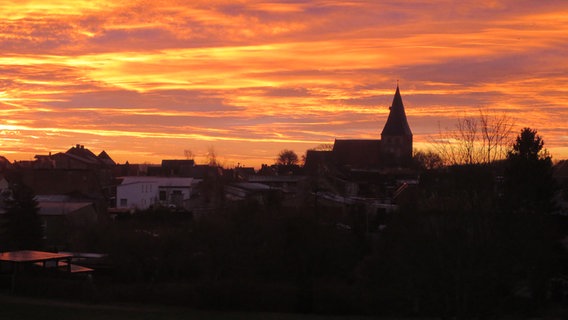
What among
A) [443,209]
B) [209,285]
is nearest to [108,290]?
[209,285]

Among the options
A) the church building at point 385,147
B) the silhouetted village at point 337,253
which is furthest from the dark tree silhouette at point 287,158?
the silhouetted village at point 337,253

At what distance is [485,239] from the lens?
20.2 metres

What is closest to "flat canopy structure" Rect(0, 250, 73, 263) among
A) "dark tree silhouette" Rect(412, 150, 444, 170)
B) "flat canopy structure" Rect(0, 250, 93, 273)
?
"flat canopy structure" Rect(0, 250, 93, 273)

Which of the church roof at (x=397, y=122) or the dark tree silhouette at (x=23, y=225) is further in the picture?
the church roof at (x=397, y=122)

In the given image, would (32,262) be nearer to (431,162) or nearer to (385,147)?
(431,162)

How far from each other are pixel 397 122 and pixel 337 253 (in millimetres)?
A: 86906

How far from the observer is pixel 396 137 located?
119m

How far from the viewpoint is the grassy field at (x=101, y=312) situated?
2345 cm

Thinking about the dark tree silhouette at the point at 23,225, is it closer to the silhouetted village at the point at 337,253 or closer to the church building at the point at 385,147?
the silhouetted village at the point at 337,253

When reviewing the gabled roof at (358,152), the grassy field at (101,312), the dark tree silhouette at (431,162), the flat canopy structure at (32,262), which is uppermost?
the gabled roof at (358,152)

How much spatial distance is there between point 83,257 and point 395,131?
87.1m

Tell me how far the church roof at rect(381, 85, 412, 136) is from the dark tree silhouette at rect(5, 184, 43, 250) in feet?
281

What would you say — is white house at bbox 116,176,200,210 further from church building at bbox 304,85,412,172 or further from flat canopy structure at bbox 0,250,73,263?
church building at bbox 304,85,412,172

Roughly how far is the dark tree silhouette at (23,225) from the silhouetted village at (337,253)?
3.2 inches
